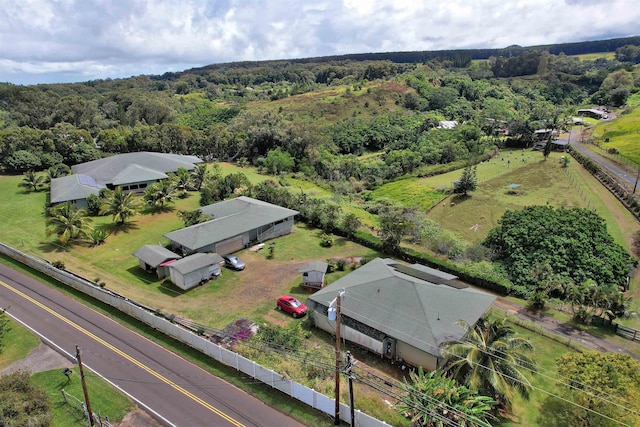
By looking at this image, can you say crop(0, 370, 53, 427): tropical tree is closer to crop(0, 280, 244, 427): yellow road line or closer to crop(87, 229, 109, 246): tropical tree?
crop(0, 280, 244, 427): yellow road line

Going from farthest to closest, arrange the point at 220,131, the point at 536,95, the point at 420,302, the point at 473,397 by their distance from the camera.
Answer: the point at 536,95 → the point at 220,131 → the point at 420,302 → the point at 473,397

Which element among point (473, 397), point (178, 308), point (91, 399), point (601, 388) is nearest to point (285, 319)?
point (178, 308)

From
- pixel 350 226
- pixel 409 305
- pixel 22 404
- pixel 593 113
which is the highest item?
pixel 593 113

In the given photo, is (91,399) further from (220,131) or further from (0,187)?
(220,131)

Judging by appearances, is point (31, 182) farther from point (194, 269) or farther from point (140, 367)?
point (140, 367)

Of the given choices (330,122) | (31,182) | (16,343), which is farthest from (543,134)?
(31,182)

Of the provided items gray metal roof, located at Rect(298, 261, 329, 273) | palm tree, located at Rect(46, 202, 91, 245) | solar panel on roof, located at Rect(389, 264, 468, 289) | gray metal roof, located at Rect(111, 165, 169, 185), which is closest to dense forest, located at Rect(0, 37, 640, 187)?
gray metal roof, located at Rect(111, 165, 169, 185)
